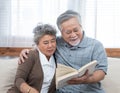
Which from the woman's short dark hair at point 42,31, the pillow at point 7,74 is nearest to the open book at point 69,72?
the woman's short dark hair at point 42,31

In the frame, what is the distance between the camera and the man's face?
5.73 feet

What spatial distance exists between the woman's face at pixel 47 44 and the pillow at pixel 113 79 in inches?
23.1

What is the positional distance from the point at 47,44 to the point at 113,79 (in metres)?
0.69

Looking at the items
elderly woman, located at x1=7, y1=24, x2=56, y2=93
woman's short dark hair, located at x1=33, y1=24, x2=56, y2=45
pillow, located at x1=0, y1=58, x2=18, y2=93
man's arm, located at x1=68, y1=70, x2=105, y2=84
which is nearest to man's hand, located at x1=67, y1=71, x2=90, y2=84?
man's arm, located at x1=68, y1=70, x2=105, y2=84

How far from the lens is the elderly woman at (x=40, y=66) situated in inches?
67.2

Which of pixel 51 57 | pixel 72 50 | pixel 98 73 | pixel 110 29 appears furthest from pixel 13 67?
pixel 110 29

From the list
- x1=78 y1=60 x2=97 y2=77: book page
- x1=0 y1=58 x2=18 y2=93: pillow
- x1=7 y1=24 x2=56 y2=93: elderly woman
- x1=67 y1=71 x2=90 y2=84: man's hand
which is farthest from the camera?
x1=0 y1=58 x2=18 y2=93: pillow

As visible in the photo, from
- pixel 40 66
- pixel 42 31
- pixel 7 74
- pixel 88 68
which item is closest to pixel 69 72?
pixel 88 68

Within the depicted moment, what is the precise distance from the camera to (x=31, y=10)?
2.38 meters

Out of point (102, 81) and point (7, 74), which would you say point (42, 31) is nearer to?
point (7, 74)

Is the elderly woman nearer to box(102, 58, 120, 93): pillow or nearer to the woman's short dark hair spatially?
the woman's short dark hair

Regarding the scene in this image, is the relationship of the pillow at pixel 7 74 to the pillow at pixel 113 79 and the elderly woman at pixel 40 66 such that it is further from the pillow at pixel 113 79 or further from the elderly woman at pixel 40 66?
the pillow at pixel 113 79

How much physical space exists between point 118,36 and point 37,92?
1.11 metres

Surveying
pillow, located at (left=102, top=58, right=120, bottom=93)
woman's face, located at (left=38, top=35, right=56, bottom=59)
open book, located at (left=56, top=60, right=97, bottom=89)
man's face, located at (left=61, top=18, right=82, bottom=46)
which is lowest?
pillow, located at (left=102, top=58, right=120, bottom=93)
